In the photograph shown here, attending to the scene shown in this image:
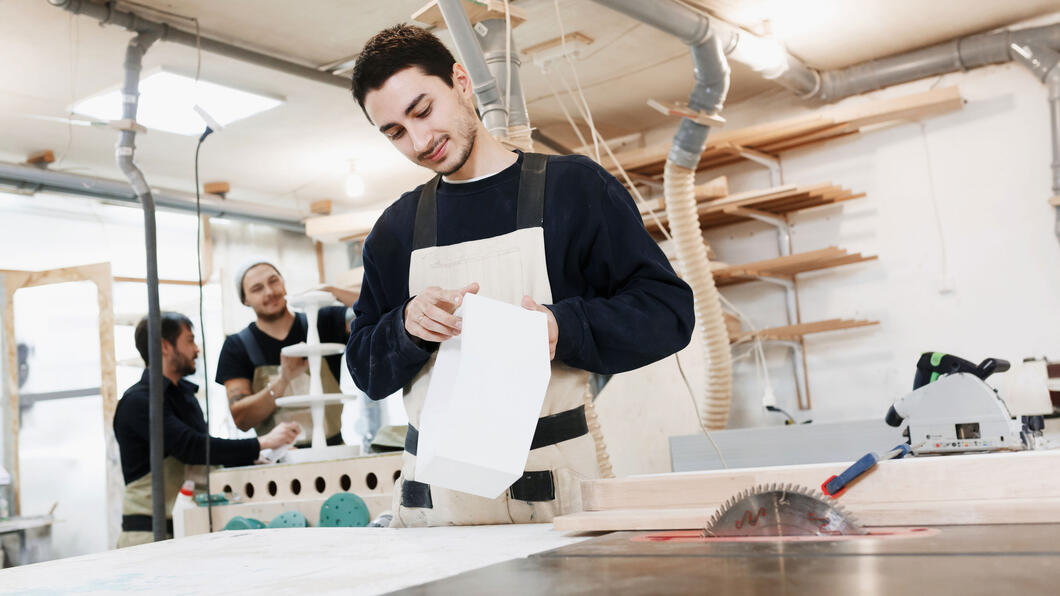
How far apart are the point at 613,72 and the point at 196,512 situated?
10.5ft

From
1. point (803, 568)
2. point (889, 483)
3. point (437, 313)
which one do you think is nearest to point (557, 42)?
point (437, 313)

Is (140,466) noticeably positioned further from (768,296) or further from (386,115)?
(768,296)

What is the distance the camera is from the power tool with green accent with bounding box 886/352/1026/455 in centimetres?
205

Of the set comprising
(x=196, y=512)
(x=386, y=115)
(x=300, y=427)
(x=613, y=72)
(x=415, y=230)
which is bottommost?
(x=196, y=512)

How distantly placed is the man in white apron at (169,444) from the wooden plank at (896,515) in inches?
93.6

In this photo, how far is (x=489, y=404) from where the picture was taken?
114 centimetres

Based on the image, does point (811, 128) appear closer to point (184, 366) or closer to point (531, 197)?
point (184, 366)

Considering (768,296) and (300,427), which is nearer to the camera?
(300,427)

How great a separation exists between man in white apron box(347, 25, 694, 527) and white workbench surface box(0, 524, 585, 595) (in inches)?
6.0

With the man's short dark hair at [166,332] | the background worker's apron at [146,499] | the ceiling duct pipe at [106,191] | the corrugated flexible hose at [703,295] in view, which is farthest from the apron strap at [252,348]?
the ceiling duct pipe at [106,191]

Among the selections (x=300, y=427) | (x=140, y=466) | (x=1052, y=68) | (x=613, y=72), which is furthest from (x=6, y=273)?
(x=1052, y=68)

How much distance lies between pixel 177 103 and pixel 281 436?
215 cm

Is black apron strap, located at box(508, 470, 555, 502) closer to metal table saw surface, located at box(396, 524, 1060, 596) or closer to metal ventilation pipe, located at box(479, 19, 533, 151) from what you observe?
metal table saw surface, located at box(396, 524, 1060, 596)

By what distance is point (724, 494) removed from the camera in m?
1.18
